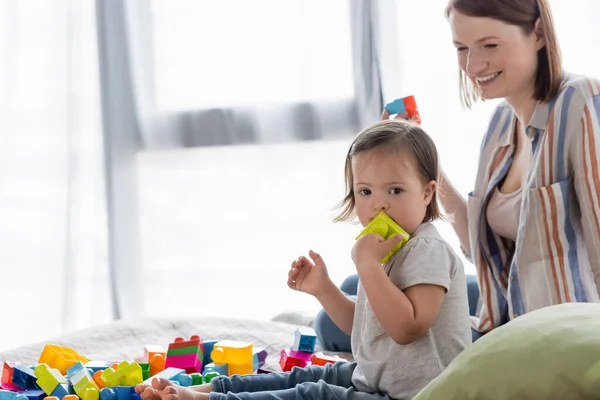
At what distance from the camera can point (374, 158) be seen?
4.38ft

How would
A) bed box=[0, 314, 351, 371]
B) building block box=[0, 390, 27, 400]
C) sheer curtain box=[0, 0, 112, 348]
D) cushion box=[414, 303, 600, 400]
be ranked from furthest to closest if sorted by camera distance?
1. sheer curtain box=[0, 0, 112, 348]
2. bed box=[0, 314, 351, 371]
3. building block box=[0, 390, 27, 400]
4. cushion box=[414, 303, 600, 400]

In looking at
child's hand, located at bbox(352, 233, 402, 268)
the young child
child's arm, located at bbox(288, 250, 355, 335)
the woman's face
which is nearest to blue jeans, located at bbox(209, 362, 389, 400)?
the young child

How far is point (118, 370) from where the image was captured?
5.08ft

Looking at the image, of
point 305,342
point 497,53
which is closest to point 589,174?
point 497,53

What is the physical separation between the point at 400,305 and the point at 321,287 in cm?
28

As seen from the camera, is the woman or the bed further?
the bed

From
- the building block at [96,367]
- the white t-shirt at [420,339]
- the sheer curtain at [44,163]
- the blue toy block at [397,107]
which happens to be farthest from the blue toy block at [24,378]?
the sheer curtain at [44,163]

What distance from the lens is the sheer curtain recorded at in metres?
2.89

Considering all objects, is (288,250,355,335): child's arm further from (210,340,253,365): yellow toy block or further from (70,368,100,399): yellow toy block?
(70,368,100,399): yellow toy block

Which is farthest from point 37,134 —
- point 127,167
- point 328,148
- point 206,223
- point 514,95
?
point 514,95

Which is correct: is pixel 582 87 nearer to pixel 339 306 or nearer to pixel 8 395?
pixel 339 306

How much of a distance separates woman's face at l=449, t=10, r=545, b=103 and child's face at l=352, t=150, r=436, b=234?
450mm

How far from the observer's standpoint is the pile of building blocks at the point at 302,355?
1.65 meters

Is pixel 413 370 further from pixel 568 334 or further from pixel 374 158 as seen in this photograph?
pixel 568 334
